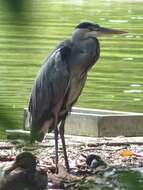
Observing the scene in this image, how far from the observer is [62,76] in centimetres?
636

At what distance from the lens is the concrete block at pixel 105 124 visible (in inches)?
319

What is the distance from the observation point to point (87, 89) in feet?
45.1

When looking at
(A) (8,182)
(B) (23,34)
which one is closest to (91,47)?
(A) (8,182)

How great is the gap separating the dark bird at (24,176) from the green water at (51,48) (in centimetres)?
47

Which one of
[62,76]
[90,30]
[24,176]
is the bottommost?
[24,176]

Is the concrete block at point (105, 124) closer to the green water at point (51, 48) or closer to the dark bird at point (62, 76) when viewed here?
the green water at point (51, 48)

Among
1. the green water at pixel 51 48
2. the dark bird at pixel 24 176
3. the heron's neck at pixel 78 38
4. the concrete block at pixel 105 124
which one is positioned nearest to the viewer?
the green water at pixel 51 48

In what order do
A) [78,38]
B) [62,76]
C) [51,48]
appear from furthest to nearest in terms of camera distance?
[51,48] < [78,38] < [62,76]

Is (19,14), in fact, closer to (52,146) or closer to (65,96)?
(65,96)

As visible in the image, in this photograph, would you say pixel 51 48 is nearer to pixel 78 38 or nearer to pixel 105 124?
pixel 105 124

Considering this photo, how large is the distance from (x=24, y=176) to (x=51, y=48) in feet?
15.9

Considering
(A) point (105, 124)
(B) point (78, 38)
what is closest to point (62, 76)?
(B) point (78, 38)

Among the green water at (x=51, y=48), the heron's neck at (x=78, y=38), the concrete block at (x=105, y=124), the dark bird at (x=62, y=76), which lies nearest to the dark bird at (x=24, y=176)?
Result: the green water at (x=51, y=48)

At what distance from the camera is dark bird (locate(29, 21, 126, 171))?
21.0ft
